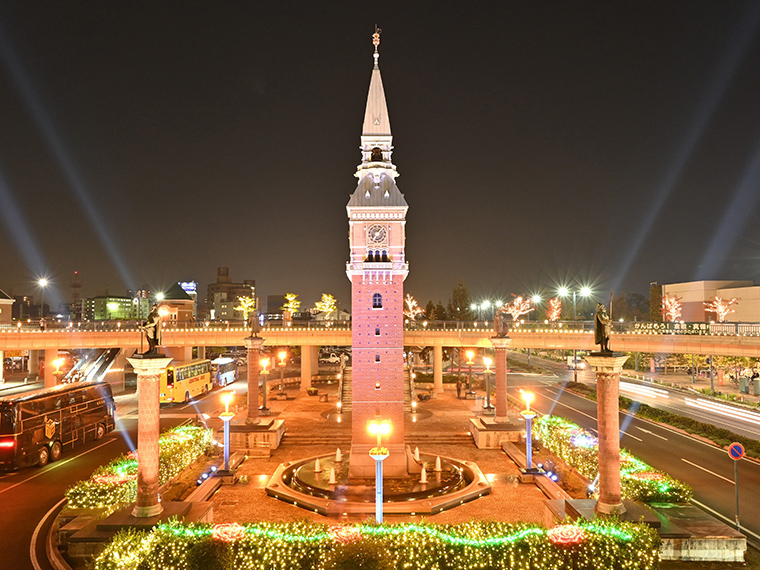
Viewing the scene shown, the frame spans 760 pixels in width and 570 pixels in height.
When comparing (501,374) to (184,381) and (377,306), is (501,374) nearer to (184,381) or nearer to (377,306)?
(377,306)

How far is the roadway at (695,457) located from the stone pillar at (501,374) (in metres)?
5.86

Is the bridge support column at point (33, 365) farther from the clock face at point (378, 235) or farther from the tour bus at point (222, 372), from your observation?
the clock face at point (378, 235)

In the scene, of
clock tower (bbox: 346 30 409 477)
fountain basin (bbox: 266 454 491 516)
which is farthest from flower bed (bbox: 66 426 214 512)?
clock tower (bbox: 346 30 409 477)

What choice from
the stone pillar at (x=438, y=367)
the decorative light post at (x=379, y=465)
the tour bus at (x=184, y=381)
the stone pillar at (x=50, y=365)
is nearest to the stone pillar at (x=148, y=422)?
the decorative light post at (x=379, y=465)

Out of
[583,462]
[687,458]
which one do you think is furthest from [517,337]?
[583,462]

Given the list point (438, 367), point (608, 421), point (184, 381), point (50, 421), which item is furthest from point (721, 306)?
point (50, 421)

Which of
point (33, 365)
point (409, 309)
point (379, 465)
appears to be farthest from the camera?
point (409, 309)

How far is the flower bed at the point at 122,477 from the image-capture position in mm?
18203

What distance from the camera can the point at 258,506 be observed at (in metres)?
20.4

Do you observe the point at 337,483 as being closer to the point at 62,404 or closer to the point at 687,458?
the point at 62,404

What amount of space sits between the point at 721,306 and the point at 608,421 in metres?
62.6

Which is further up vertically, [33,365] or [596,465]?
[33,365]

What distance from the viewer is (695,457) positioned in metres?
27.4

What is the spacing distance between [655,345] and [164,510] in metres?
36.2
